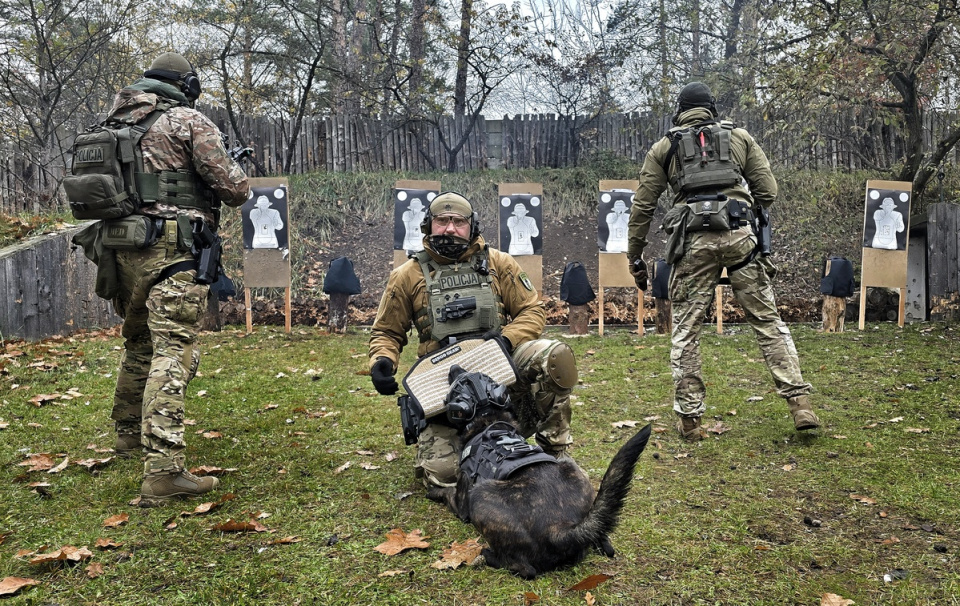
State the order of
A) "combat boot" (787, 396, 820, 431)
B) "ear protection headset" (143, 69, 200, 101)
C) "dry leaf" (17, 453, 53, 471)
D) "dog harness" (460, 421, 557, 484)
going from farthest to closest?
1. "combat boot" (787, 396, 820, 431)
2. "dry leaf" (17, 453, 53, 471)
3. "ear protection headset" (143, 69, 200, 101)
4. "dog harness" (460, 421, 557, 484)

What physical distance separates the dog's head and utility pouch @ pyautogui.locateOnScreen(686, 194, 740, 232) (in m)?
2.26

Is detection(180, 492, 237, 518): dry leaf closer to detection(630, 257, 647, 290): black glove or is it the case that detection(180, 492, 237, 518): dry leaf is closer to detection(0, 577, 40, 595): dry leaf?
detection(0, 577, 40, 595): dry leaf

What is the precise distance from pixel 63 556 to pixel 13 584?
0.26 metres

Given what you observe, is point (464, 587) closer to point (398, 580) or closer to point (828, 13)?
point (398, 580)

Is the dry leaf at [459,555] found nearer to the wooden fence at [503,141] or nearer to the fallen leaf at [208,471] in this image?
the fallen leaf at [208,471]

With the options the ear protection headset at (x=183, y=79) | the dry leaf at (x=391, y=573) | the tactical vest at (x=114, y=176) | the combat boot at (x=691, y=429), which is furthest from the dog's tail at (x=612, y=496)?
the ear protection headset at (x=183, y=79)

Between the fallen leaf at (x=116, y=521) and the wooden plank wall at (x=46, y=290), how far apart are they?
6294 millimetres

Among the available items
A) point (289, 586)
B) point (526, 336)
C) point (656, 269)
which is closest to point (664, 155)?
point (526, 336)

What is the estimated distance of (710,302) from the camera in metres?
5.05

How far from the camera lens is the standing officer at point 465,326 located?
3949 millimetres

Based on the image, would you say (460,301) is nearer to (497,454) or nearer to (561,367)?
(561,367)

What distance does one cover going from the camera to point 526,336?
13.9ft

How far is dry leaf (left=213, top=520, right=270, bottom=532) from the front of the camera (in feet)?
11.3

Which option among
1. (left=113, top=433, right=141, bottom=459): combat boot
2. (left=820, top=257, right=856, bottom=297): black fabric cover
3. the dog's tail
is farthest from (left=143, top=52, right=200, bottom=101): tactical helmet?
(left=820, top=257, right=856, bottom=297): black fabric cover
